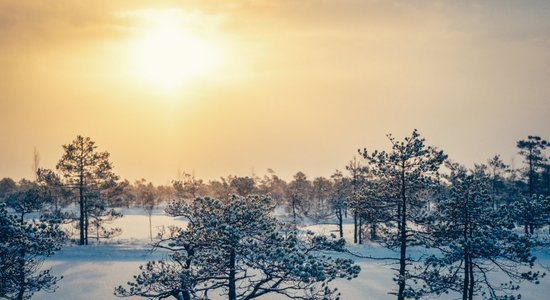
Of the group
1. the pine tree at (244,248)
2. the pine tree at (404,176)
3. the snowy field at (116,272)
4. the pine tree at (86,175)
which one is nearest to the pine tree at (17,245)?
the pine tree at (244,248)

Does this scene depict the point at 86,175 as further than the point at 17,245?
Yes

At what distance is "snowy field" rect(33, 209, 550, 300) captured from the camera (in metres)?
27.3

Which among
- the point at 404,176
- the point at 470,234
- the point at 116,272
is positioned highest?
the point at 404,176

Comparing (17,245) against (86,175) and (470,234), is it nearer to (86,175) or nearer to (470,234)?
(470,234)

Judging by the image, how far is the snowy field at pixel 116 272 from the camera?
27.3 m

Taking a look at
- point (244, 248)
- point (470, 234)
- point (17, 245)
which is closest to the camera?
point (244, 248)

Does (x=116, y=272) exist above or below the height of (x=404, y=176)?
below

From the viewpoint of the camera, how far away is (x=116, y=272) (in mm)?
33906

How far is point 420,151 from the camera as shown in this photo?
18703 millimetres

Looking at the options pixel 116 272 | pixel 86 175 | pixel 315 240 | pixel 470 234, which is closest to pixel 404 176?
pixel 470 234

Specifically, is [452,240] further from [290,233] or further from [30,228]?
[30,228]

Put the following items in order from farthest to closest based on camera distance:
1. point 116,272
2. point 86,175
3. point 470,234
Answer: point 86,175 < point 116,272 < point 470,234

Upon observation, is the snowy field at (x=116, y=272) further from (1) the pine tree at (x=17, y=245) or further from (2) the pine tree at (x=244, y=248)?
(1) the pine tree at (x=17, y=245)

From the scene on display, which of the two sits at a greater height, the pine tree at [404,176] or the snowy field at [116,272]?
the pine tree at [404,176]
